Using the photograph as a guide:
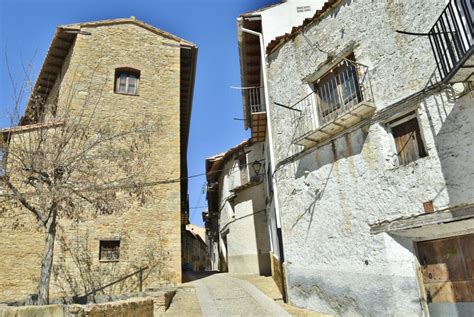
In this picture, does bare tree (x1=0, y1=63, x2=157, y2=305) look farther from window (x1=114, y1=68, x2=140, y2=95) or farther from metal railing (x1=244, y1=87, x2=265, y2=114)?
metal railing (x1=244, y1=87, x2=265, y2=114)

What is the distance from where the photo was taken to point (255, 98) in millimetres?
13273

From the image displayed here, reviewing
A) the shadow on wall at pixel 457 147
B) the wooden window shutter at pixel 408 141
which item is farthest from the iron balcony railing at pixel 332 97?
the shadow on wall at pixel 457 147

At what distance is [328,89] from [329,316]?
5.11m

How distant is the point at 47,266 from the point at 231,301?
172 inches

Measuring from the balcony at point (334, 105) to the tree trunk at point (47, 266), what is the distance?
19.8ft

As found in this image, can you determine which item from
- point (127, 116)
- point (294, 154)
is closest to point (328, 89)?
point (294, 154)

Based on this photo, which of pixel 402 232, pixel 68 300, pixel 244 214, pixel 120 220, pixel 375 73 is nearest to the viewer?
pixel 402 232

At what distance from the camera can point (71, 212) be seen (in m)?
9.16

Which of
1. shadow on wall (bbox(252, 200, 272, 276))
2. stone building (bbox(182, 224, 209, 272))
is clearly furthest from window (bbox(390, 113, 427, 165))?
stone building (bbox(182, 224, 209, 272))

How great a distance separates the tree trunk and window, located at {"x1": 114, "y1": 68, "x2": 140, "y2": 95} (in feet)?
20.4

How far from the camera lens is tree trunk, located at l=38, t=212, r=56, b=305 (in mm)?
7457

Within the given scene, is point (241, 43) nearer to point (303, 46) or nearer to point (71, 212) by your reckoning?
point (303, 46)

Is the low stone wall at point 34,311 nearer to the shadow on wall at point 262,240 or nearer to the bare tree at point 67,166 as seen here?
the bare tree at point 67,166

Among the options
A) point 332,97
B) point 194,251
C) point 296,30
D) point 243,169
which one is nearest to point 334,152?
point 332,97
